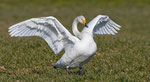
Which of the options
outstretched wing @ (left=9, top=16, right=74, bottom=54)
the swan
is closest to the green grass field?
the swan

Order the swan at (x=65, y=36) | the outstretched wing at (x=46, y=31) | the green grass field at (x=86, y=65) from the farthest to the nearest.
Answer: the outstretched wing at (x=46, y=31)
the swan at (x=65, y=36)
the green grass field at (x=86, y=65)

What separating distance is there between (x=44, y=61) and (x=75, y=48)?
242 centimetres

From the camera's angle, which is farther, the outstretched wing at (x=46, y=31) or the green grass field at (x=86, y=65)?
the outstretched wing at (x=46, y=31)

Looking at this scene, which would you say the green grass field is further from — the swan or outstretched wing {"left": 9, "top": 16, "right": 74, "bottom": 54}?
outstretched wing {"left": 9, "top": 16, "right": 74, "bottom": 54}

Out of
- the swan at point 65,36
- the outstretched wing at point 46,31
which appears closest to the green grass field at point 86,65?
the swan at point 65,36

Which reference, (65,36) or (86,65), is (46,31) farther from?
(86,65)

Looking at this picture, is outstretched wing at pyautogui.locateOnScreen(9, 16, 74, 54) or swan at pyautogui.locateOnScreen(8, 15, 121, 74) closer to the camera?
swan at pyautogui.locateOnScreen(8, 15, 121, 74)

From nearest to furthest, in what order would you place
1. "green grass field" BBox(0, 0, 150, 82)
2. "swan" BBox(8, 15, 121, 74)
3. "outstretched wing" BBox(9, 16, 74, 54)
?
"green grass field" BBox(0, 0, 150, 82) < "swan" BBox(8, 15, 121, 74) < "outstretched wing" BBox(9, 16, 74, 54)

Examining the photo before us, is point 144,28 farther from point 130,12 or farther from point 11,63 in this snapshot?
point 11,63

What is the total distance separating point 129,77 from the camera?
7359 mm

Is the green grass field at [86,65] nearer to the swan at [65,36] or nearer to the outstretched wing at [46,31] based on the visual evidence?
the swan at [65,36]

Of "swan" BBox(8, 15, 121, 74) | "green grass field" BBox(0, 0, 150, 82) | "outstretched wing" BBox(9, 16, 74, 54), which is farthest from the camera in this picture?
"outstretched wing" BBox(9, 16, 74, 54)

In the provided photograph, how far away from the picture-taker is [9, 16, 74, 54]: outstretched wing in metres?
7.99

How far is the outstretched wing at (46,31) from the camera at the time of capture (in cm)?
799
